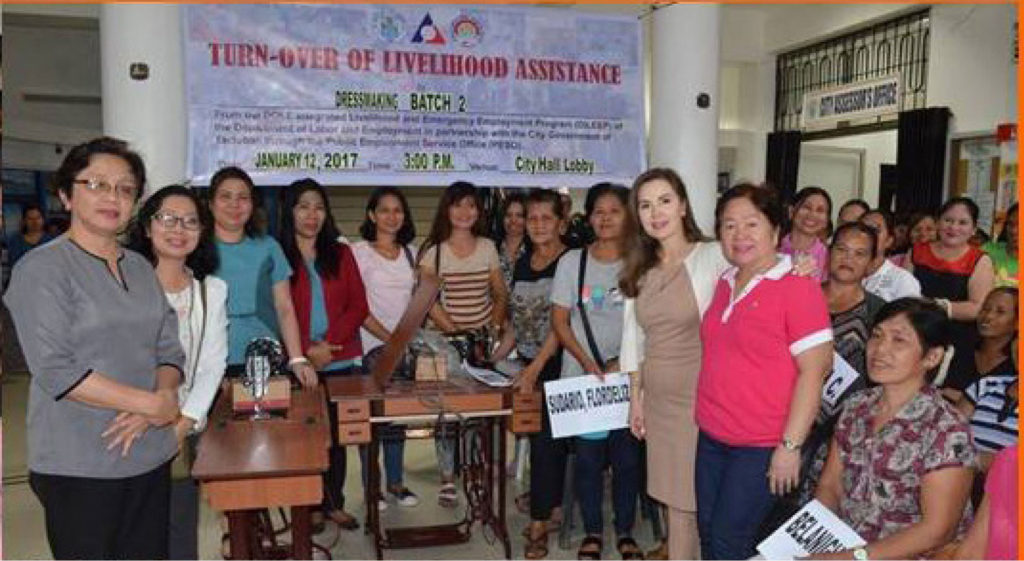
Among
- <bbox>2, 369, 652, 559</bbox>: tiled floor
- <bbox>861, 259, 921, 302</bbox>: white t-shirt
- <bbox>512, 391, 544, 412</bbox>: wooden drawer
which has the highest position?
<bbox>861, 259, 921, 302</bbox>: white t-shirt

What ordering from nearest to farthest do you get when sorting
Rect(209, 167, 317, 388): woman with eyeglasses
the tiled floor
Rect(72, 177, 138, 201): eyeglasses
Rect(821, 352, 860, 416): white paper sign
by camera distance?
Rect(72, 177, 138, 201): eyeglasses → Rect(821, 352, 860, 416): white paper sign → Rect(209, 167, 317, 388): woman with eyeglasses → the tiled floor

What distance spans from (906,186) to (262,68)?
19.6 ft

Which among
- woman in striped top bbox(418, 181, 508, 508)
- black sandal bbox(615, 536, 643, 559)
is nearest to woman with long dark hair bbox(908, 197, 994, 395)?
black sandal bbox(615, 536, 643, 559)

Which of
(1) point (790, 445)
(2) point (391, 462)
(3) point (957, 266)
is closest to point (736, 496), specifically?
(1) point (790, 445)

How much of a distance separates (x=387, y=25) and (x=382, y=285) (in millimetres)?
1276

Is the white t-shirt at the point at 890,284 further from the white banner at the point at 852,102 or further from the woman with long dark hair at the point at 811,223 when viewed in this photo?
the white banner at the point at 852,102

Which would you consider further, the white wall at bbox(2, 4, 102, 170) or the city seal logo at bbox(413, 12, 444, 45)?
the white wall at bbox(2, 4, 102, 170)

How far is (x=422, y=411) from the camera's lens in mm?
2812

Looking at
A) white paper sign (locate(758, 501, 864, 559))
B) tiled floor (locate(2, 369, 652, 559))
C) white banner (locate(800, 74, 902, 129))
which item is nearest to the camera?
white paper sign (locate(758, 501, 864, 559))

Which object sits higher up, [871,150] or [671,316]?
[871,150]

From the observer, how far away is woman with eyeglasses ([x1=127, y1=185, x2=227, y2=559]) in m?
2.19

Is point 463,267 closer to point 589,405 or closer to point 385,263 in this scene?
point 385,263

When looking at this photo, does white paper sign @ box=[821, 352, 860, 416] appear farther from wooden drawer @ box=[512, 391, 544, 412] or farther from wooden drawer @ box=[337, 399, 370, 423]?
wooden drawer @ box=[337, 399, 370, 423]

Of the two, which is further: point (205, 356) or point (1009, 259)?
point (1009, 259)
